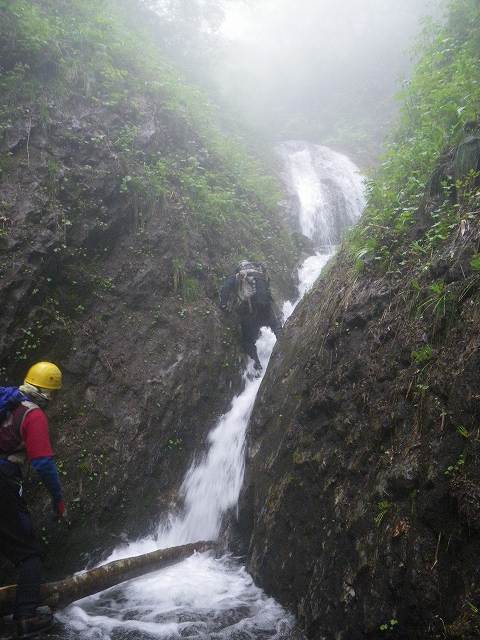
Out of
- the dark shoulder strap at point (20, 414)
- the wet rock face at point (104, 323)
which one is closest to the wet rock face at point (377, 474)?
the wet rock face at point (104, 323)

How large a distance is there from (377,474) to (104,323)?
5277 millimetres

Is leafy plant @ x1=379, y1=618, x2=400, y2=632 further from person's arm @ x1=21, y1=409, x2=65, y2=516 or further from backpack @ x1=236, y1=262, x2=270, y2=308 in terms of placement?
backpack @ x1=236, y1=262, x2=270, y2=308

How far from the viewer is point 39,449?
370 cm

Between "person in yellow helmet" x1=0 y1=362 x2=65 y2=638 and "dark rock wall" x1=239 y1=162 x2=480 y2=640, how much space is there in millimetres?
2382

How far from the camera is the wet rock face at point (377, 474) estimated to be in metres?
2.78

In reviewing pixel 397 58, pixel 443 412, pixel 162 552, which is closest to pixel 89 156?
pixel 162 552

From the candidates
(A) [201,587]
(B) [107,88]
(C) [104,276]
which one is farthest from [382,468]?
(B) [107,88]

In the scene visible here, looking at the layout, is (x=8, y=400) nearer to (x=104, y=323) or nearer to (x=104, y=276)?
(x=104, y=323)

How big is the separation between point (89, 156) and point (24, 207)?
7.22 ft

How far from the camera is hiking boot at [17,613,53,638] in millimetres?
3334

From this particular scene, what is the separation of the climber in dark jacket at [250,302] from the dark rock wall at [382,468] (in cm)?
271

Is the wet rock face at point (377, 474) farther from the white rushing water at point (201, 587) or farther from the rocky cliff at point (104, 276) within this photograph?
the rocky cliff at point (104, 276)

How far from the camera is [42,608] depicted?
3553 millimetres

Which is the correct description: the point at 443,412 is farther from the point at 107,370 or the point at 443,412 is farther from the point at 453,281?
the point at 107,370
